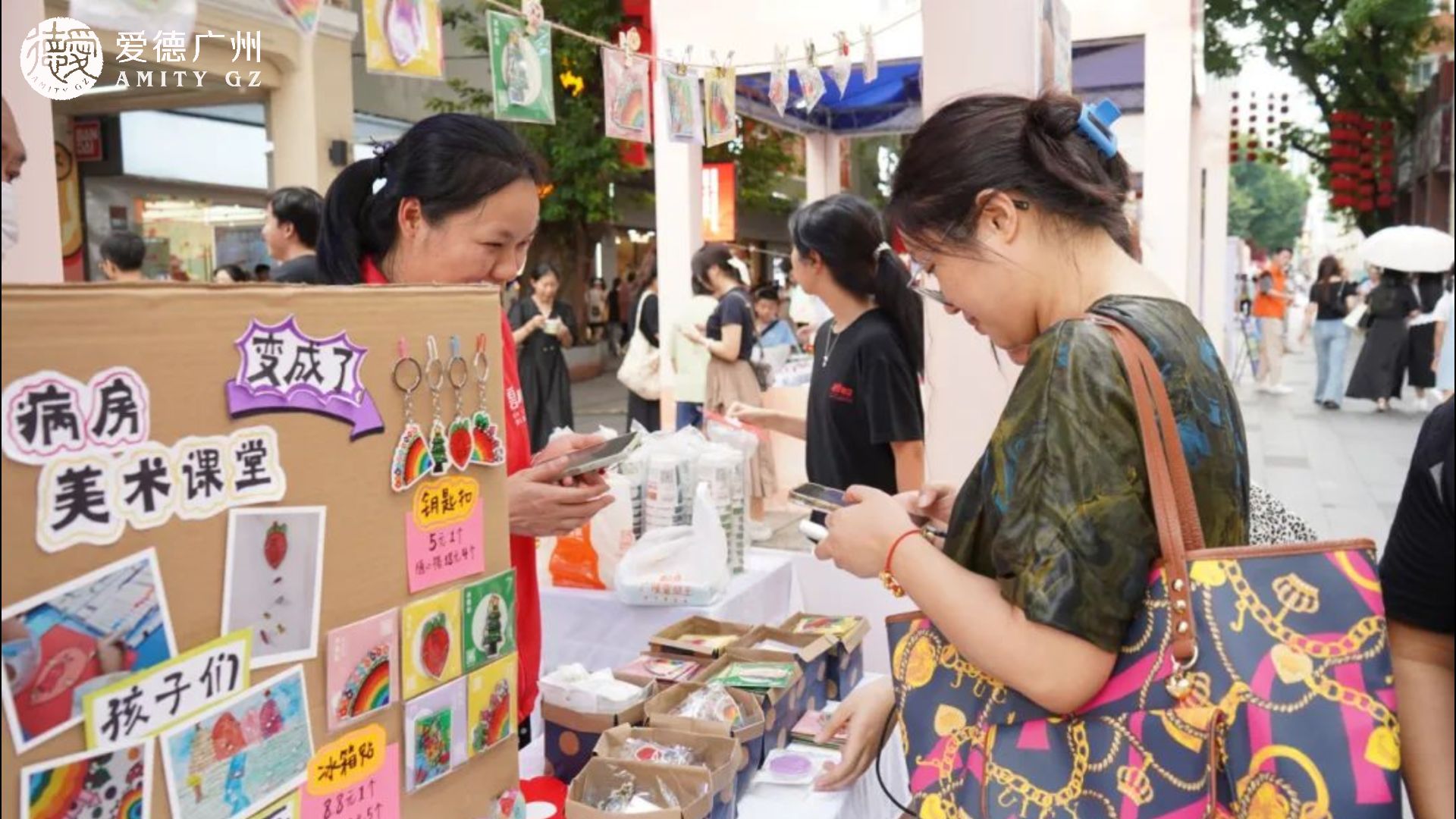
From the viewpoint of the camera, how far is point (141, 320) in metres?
0.85

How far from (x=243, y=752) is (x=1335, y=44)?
17713 millimetres

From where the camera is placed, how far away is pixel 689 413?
7.10 m

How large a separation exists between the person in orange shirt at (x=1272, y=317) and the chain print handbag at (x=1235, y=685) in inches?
516

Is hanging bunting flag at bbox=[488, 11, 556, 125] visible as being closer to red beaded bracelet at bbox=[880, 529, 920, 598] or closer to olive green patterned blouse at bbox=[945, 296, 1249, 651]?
red beaded bracelet at bbox=[880, 529, 920, 598]

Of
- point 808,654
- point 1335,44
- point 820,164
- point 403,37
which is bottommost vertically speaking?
point 808,654

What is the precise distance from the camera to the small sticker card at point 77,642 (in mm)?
781

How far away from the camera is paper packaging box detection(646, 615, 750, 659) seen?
6.70ft

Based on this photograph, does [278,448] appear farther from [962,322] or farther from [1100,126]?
[962,322]

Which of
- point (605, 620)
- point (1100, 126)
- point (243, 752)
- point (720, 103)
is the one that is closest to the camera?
point (243, 752)

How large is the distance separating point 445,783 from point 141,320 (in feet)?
1.98

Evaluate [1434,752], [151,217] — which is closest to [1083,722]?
[1434,752]

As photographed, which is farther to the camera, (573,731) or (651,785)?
(573,731)

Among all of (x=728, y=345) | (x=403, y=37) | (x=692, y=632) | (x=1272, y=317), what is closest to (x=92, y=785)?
(x=692, y=632)

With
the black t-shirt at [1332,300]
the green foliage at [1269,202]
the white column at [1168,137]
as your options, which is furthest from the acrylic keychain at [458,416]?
the green foliage at [1269,202]
